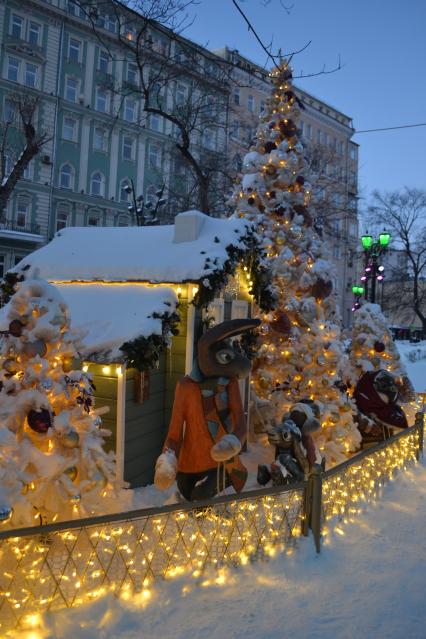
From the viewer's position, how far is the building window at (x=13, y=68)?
2880 cm

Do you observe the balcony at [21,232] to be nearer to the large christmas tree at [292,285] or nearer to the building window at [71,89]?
the building window at [71,89]

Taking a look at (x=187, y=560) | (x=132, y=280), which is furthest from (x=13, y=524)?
(x=132, y=280)

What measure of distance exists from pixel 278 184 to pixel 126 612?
7863mm

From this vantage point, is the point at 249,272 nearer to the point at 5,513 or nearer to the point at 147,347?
the point at 147,347

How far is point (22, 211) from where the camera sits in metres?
29.2

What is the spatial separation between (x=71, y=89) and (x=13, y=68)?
3.46 meters

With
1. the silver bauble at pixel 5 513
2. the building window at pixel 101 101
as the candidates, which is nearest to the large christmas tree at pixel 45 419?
the silver bauble at pixel 5 513

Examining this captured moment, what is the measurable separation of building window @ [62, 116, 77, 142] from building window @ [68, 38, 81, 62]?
367 centimetres

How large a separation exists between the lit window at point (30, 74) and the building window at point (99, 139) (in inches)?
169

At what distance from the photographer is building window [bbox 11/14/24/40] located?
94.0 ft

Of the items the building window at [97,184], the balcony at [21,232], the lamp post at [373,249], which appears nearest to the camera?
the lamp post at [373,249]

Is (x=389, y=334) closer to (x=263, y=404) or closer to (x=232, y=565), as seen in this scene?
(x=263, y=404)

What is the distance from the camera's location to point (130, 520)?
3.98 meters

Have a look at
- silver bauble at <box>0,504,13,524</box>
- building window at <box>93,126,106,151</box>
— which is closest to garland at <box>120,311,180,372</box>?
silver bauble at <box>0,504,13,524</box>
